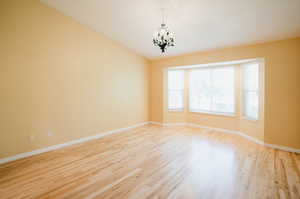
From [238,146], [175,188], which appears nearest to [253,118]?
[238,146]

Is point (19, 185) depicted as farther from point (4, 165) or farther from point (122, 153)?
point (122, 153)

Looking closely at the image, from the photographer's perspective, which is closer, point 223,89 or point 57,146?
point 57,146

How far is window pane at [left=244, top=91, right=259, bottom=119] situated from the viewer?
4.04m

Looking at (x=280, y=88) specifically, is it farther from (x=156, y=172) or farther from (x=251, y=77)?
(x=156, y=172)

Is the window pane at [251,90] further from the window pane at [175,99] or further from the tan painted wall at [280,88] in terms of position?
the window pane at [175,99]

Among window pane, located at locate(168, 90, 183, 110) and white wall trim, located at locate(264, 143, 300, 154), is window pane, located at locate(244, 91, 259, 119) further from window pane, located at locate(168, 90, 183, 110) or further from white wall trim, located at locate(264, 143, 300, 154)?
window pane, located at locate(168, 90, 183, 110)

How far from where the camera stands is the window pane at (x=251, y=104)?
4039mm

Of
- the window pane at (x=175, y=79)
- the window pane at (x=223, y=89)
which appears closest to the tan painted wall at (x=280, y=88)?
the window pane at (x=223, y=89)

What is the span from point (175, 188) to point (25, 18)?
438cm

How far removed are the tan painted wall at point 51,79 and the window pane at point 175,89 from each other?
6.88ft

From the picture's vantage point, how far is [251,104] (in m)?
4.24

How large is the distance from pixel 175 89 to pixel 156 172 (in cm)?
392

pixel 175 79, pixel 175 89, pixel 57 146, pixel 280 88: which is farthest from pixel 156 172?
pixel 175 79

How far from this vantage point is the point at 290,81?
10.9 feet
